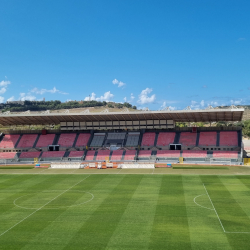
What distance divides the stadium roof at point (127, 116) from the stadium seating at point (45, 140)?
3129 mm

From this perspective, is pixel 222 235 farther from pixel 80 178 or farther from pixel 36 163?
pixel 36 163

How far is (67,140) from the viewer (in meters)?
60.1

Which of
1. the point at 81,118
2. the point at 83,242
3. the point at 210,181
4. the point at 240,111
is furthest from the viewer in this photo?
the point at 81,118

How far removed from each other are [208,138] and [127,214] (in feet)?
118

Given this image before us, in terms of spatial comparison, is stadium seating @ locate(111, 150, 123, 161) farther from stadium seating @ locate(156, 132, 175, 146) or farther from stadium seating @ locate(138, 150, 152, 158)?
stadium seating @ locate(156, 132, 175, 146)

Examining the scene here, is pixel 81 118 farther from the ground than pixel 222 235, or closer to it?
farther from the ground

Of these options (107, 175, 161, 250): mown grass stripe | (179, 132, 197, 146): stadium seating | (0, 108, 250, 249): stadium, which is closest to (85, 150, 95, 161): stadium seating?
(0, 108, 250, 249): stadium

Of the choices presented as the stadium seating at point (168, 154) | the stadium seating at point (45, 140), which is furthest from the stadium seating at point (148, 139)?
the stadium seating at point (45, 140)

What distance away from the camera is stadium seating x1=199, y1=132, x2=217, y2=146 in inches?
2079

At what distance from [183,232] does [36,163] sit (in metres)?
39.5

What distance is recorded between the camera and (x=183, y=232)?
1817 cm

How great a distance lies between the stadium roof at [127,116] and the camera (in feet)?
163

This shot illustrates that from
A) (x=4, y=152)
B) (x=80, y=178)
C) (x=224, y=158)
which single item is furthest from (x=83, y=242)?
(x=4, y=152)

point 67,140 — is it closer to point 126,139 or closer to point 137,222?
point 126,139
